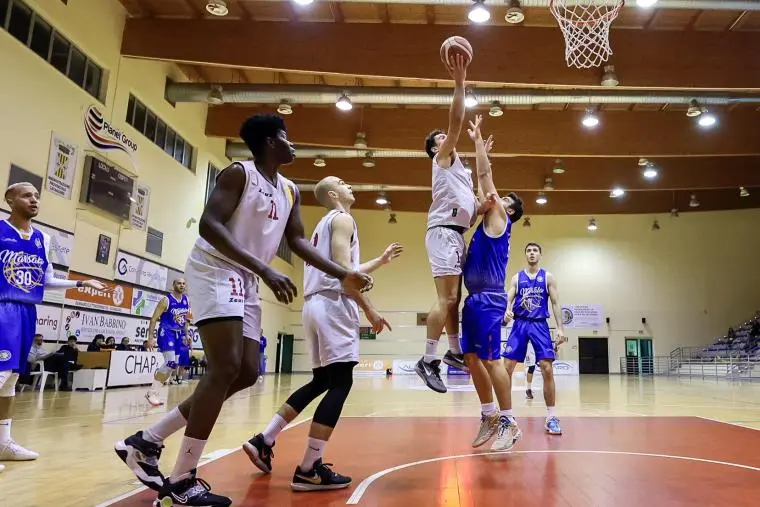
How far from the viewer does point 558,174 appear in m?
20.1

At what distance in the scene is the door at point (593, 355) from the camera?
27.9m

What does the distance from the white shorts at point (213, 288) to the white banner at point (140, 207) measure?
40.8 ft

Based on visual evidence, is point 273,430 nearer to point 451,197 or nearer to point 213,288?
point 213,288

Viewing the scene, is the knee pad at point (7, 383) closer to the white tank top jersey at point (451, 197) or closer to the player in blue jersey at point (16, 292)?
the player in blue jersey at point (16, 292)

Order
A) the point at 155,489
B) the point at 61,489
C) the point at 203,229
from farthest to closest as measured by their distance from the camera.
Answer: the point at 61,489 < the point at 155,489 < the point at 203,229

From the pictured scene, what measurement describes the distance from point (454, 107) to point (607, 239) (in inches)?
1056

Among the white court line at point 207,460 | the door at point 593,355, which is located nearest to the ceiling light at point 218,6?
the white court line at point 207,460

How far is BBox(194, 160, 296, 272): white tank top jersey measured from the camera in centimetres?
275

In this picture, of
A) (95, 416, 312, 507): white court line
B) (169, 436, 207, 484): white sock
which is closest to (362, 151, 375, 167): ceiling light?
(95, 416, 312, 507): white court line

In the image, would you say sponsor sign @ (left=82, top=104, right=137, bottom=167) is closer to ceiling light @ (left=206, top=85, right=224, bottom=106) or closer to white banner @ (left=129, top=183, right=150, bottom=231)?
white banner @ (left=129, top=183, right=150, bottom=231)

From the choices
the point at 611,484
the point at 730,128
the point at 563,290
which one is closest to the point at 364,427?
the point at 611,484

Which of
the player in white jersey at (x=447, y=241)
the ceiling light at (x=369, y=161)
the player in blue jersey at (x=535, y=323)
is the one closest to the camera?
the player in white jersey at (x=447, y=241)

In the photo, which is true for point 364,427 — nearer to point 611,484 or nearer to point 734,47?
point 611,484

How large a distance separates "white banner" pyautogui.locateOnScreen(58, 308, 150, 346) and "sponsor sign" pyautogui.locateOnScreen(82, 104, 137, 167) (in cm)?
388
